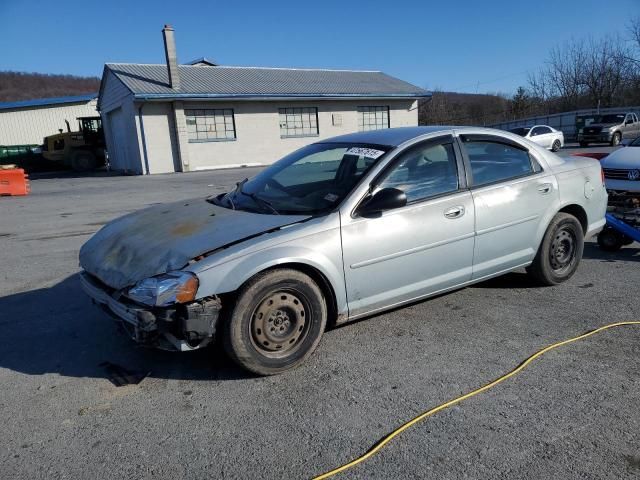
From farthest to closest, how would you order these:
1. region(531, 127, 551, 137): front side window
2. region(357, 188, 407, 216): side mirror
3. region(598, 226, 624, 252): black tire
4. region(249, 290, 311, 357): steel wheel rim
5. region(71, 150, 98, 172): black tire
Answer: region(71, 150, 98, 172): black tire, region(531, 127, 551, 137): front side window, region(598, 226, 624, 252): black tire, region(357, 188, 407, 216): side mirror, region(249, 290, 311, 357): steel wheel rim

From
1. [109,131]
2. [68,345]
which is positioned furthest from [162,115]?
[68,345]

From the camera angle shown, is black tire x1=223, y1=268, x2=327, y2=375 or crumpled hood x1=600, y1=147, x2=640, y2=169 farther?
crumpled hood x1=600, y1=147, x2=640, y2=169

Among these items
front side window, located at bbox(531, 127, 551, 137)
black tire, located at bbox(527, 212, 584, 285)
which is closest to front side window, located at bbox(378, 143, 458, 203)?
black tire, located at bbox(527, 212, 584, 285)

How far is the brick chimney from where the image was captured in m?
23.3

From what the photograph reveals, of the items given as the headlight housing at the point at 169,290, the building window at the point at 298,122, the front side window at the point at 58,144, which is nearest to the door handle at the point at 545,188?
the headlight housing at the point at 169,290

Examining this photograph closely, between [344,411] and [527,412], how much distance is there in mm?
1032

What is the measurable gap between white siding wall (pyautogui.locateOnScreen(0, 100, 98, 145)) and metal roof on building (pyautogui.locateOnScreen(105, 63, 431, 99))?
14.3 m

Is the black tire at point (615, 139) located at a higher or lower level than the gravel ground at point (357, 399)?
higher

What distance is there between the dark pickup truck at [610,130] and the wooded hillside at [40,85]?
7854 cm

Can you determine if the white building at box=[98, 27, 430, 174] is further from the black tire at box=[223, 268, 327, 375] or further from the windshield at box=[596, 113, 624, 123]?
the black tire at box=[223, 268, 327, 375]

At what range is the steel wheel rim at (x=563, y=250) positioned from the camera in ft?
15.5

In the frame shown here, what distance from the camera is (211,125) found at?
2475 centimetres

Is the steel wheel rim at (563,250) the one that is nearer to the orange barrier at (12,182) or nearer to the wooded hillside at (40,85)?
the orange barrier at (12,182)

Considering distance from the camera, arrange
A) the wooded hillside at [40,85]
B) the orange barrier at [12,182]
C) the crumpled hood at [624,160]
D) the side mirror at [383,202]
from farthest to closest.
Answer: the wooded hillside at [40,85]
the orange barrier at [12,182]
the crumpled hood at [624,160]
the side mirror at [383,202]
